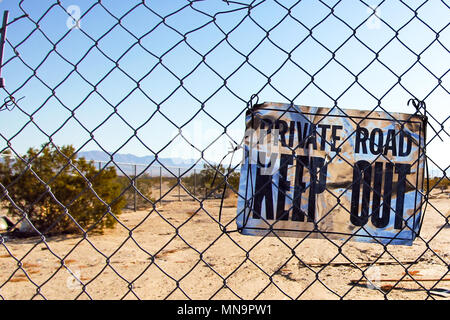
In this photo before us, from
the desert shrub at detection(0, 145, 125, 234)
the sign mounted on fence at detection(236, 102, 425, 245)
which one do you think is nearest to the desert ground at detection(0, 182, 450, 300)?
the desert shrub at detection(0, 145, 125, 234)

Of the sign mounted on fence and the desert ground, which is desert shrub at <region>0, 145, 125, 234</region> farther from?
the sign mounted on fence

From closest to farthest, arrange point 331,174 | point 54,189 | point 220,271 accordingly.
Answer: point 331,174, point 220,271, point 54,189

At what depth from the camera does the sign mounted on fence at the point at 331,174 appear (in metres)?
1.49

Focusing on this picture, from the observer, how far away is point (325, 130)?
151 cm

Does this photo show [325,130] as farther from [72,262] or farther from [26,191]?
[26,191]

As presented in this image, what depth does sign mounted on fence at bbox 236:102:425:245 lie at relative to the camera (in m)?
1.49

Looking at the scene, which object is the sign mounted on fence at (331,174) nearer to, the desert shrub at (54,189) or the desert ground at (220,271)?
the desert ground at (220,271)

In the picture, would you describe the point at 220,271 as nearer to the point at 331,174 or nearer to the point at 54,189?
the point at 331,174

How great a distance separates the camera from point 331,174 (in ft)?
5.06

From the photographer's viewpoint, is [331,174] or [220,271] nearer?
[331,174]

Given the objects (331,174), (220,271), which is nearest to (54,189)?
(220,271)

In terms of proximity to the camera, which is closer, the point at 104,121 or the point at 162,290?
the point at 104,121
